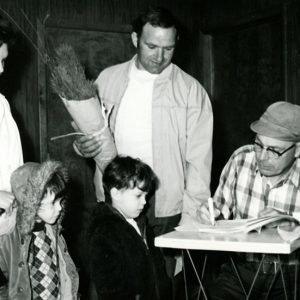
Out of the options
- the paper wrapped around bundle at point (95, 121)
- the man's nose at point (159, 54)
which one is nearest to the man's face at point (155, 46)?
the man's nose at point (159, 54)

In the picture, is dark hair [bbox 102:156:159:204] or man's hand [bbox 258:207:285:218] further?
dark hair [bbox 102:156:159:204]

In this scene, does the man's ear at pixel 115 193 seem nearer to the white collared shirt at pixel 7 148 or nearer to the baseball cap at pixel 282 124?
the white collared shirt at pixel 7 148

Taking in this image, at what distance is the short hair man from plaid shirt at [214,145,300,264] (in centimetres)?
20

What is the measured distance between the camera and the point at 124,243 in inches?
98.1

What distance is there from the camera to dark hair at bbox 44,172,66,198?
2590mm

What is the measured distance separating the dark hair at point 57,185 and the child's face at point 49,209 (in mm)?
19

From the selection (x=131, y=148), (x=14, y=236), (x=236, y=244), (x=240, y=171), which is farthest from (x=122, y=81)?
(x=236, y=244)

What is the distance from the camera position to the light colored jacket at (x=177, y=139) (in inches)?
123

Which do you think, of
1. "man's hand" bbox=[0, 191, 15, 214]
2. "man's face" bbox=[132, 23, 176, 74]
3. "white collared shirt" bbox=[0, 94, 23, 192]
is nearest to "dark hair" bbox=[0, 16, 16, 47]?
"white collared shirt" bbox=[0, 94, 23, 192]

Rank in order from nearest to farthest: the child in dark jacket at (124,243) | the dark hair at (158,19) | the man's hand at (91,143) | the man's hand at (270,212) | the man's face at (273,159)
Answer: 1. the child in dark jacket at (124,243)
2. the man's hand at (270,212)
3. the man's face at (273,159)
4. the man's hand at (91,143)
5. the dark hair at (158,19)

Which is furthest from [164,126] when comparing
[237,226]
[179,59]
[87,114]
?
[179,59]

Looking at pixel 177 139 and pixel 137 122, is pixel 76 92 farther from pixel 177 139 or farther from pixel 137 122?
pixel 177 139

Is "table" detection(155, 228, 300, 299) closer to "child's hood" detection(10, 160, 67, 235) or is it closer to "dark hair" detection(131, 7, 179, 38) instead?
"child's hood" detection(10, 160, 67, 235)

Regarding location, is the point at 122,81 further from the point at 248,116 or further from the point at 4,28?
the point at 248,116
